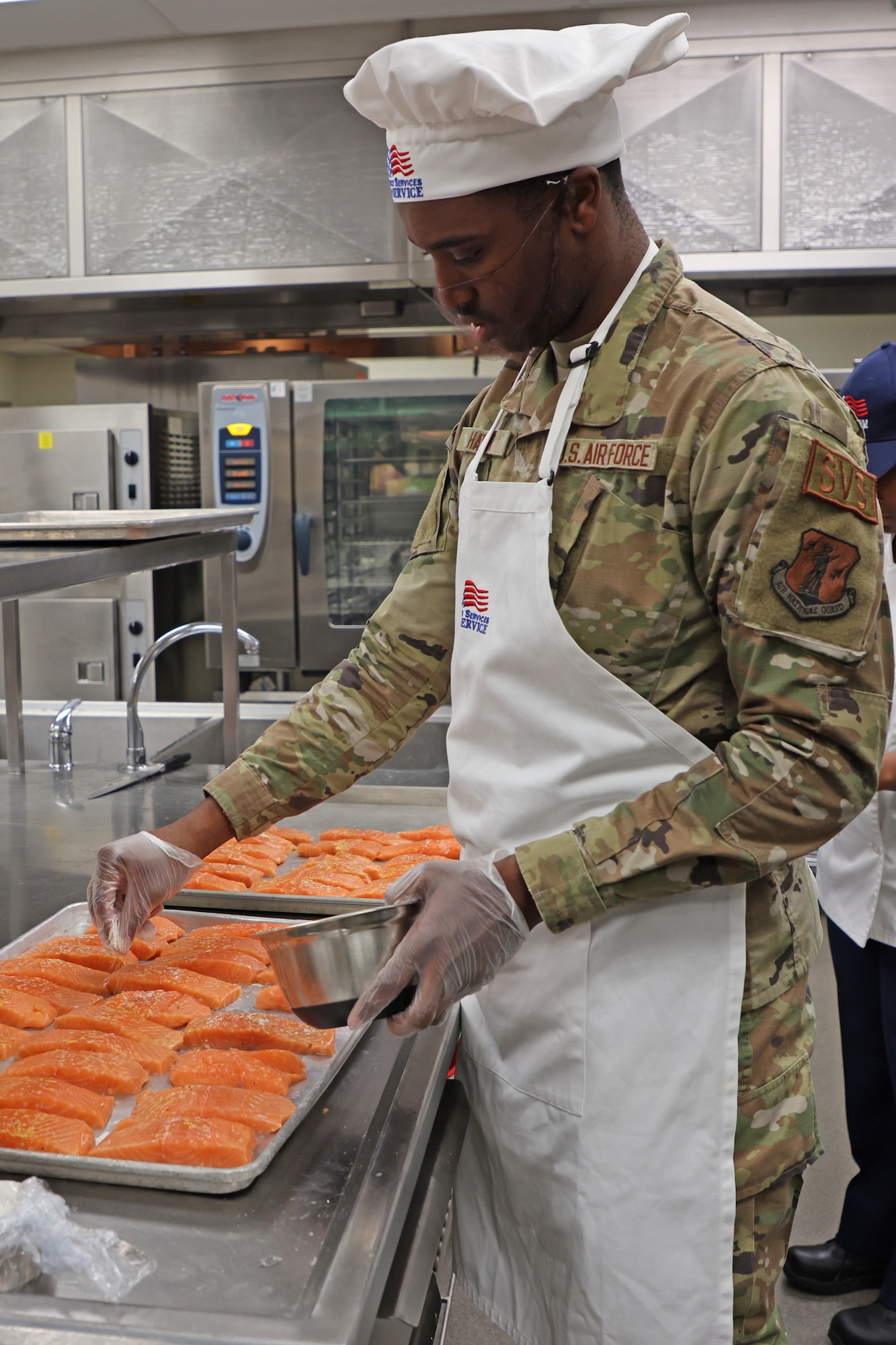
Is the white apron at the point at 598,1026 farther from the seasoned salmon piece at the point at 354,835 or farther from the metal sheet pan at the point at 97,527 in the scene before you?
the seasoned salmon piece at the point at 354,835

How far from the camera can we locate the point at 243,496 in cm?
434

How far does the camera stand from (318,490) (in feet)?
14.1

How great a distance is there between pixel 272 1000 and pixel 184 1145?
35 cm

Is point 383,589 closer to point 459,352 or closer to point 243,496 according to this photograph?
point 243,496

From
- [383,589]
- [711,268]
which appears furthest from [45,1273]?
[711,268]

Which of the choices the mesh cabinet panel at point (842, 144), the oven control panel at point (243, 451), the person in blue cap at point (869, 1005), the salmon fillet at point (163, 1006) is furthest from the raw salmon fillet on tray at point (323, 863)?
the mesh cabinet panel at point (842, 144)

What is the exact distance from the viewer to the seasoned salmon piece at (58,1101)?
1.11 metres

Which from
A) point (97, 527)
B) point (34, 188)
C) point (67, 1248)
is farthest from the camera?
point (34, 188)

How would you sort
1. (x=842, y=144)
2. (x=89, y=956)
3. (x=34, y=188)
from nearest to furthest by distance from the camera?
1. (x=89, y=956)
2. (x=842, y=144)
3. (x=34, y=188)

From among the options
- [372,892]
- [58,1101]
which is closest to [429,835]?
[372,892]

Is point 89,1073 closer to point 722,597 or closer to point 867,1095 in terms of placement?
point 722,597

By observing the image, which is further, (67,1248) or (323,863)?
(323,863)

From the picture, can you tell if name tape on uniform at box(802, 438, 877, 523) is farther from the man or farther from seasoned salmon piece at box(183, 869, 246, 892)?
seasoned salmon piece at box(183, 869, 246, 892)

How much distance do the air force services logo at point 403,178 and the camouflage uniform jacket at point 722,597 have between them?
0.85 feet
